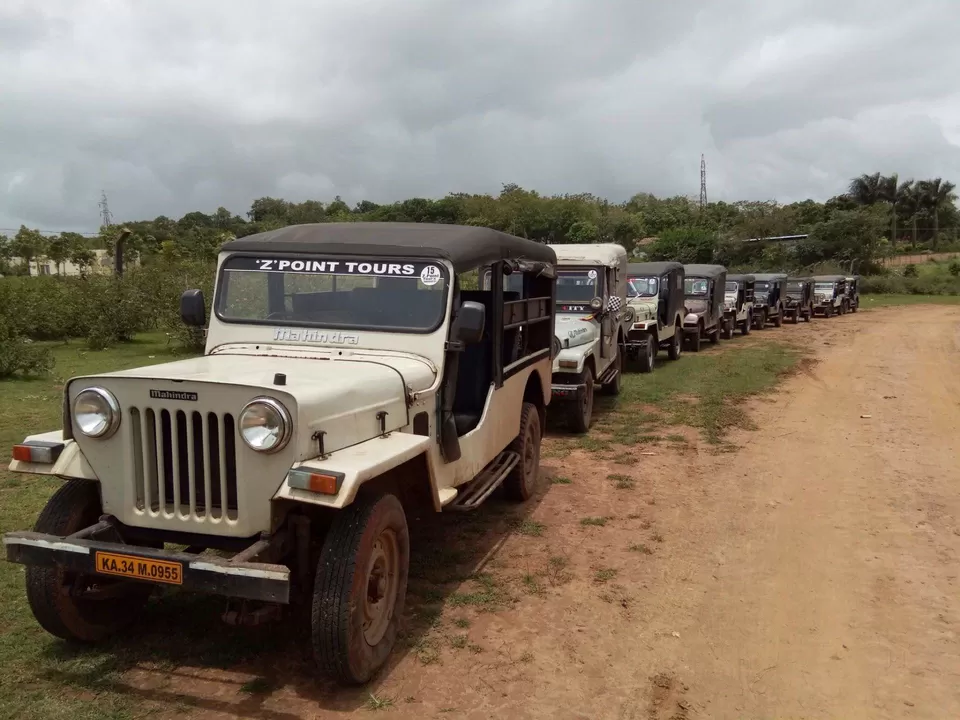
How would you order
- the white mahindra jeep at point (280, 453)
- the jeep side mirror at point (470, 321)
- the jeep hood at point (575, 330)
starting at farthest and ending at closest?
the jeep hood at point (575, 330), the jeep side mirror at point (470, 321), the white mahindra jeep at point (280, 453)

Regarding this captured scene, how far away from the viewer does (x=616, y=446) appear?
28.7 feet

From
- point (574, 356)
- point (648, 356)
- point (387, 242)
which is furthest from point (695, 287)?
point (387, 242)

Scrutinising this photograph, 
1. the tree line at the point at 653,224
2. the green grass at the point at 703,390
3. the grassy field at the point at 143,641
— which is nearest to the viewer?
the grassy field at the point at 143,641

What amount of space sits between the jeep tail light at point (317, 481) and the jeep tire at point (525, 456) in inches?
123

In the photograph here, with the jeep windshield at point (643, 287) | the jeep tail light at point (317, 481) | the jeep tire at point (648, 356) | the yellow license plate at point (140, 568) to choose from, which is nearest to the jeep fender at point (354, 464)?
the jeep tail light at point (317, 481)

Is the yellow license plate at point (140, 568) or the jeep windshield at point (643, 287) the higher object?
the jeep windshield at point (643, 287)

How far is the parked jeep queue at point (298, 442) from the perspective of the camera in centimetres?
341

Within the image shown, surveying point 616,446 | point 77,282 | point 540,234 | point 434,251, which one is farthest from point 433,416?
point 540,234

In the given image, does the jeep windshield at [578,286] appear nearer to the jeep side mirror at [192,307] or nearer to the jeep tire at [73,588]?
the jeep side mirror at [192,307]

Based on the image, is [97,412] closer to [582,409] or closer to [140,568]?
[140,568]

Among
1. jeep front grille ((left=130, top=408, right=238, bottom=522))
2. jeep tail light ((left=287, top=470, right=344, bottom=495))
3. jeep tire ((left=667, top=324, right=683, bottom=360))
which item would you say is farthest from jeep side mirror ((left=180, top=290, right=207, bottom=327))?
jeep tire ((left=667, top=324, right=683, bottom=360))

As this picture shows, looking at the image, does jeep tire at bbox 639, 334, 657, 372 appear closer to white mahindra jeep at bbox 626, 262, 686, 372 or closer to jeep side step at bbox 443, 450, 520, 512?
white mahindra jeep at bbox 626, 262, 686, 372

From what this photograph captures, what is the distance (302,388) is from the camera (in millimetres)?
3617

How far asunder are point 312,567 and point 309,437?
0.71m
